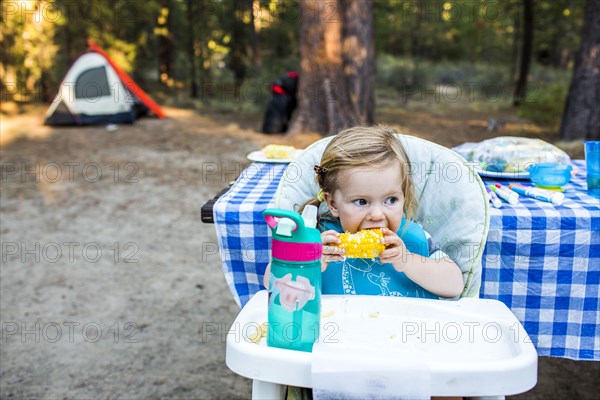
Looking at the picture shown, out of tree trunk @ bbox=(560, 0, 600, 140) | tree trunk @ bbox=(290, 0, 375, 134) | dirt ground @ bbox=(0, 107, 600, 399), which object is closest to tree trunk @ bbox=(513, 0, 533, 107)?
tree trunk @ bbox=(560, 0, 600, 140)

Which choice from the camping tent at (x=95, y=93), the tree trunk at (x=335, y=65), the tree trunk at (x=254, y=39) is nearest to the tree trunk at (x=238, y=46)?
the tree trunk at (x=254, y=39)

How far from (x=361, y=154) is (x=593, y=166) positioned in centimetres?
103

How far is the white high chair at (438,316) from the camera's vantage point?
1.15 metres

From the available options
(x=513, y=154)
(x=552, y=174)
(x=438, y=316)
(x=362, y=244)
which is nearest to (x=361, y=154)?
(x=362, y=244)

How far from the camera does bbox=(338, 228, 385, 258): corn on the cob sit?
1463mm

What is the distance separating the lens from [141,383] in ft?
8.70

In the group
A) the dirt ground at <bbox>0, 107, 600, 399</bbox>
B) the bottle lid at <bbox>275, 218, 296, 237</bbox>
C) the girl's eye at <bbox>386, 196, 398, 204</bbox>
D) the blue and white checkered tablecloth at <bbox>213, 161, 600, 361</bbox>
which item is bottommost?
the dirt ground at <bbox>0, 107, 600, 399</bbox>

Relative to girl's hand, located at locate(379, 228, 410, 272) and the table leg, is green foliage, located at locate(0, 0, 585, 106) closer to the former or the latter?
girl's hand, located at locate(379, 228, 410, 272)

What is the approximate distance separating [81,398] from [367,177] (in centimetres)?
185

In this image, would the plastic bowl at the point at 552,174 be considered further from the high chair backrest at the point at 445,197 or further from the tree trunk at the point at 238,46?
the tree trunk at the point at 238,46

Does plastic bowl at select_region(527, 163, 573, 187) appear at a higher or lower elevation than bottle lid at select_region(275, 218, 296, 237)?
lower

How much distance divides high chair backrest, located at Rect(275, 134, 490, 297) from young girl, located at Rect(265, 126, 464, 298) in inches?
2.7

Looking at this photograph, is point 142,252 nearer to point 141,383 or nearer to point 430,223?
point 141,383

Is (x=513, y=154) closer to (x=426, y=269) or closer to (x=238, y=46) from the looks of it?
(x=426, y=269)
